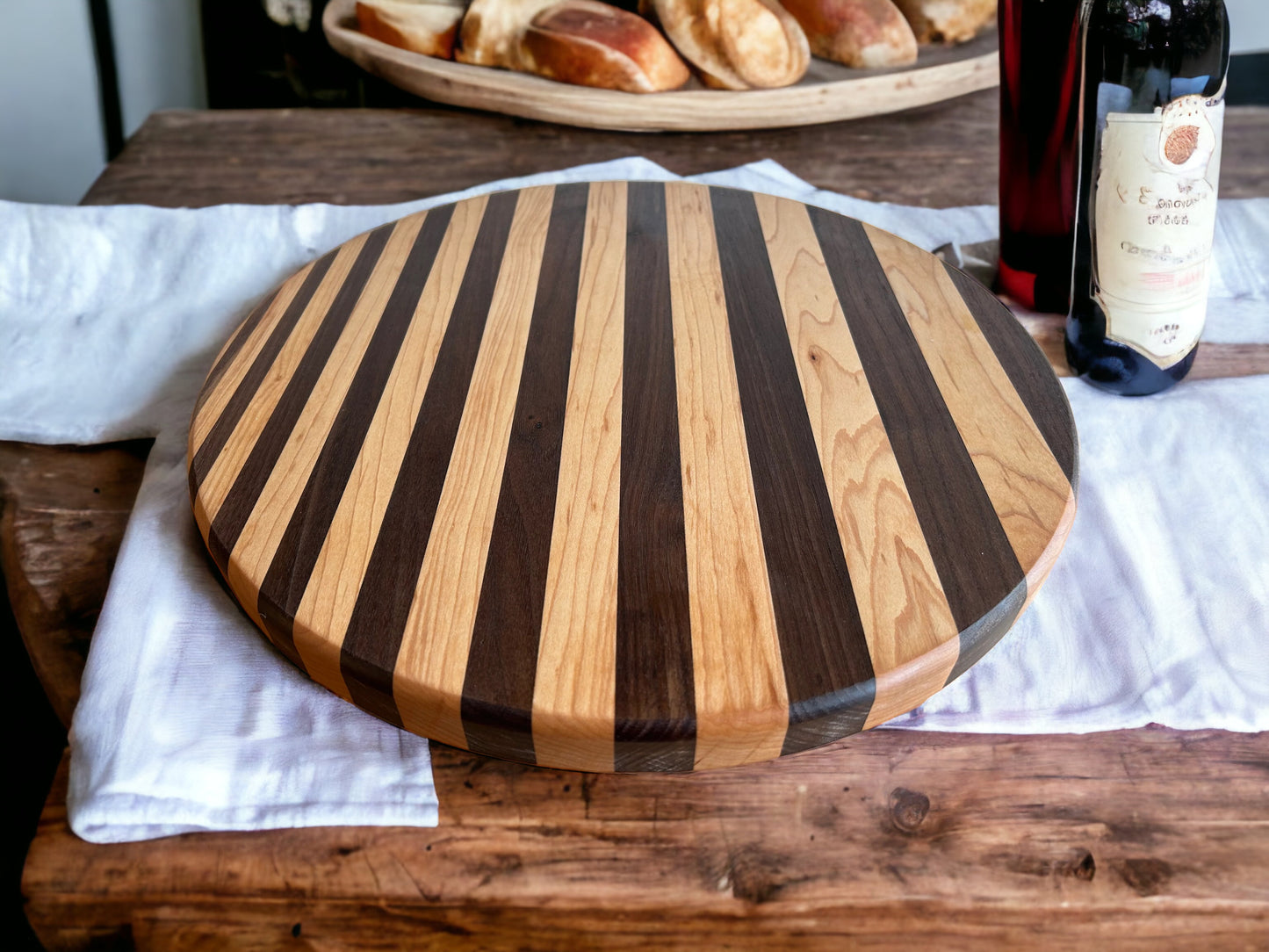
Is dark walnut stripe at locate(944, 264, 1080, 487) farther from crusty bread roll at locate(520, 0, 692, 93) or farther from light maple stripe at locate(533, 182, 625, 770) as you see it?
crusty bread roll at locate(520, 0, 692, 93)

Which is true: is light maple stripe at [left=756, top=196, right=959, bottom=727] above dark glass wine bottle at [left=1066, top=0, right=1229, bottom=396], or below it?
below

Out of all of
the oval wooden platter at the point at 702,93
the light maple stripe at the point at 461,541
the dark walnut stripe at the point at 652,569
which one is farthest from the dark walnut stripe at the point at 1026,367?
the oval wooden platter at the point at 702,93

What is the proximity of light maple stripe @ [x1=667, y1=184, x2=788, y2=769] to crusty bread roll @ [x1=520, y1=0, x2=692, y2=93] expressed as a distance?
0.63 metres

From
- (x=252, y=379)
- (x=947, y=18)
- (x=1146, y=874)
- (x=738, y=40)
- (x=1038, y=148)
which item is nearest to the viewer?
(x=1146, y=874)

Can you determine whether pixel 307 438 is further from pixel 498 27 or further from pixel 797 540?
pixel 498 27

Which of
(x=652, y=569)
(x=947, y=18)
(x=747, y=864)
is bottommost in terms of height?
(x=747, y=864)

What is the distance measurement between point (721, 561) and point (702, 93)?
922mm

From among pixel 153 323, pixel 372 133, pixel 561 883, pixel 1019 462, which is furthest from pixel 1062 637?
pixel 372 133

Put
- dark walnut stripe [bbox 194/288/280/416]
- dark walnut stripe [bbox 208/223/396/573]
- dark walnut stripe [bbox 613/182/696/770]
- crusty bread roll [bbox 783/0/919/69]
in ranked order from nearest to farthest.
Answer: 1. dark walnut stripe [bbox 613/182/696/770]
2. dark walnut stripe [bbox 208/223/396/573]
3. dark walnut stripe [bbox 194/288/280/416]
4. crusty bread roll [bbox 783/0/919/69]

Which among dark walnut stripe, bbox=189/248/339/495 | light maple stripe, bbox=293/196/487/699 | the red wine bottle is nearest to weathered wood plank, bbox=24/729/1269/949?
light maple stripe, bbox=293/196/487/699

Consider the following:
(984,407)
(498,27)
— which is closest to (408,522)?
(984,407)

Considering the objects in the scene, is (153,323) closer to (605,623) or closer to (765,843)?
(605,623)

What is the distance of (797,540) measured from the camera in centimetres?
56

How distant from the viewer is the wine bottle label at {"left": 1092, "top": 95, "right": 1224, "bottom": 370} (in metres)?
0.67
